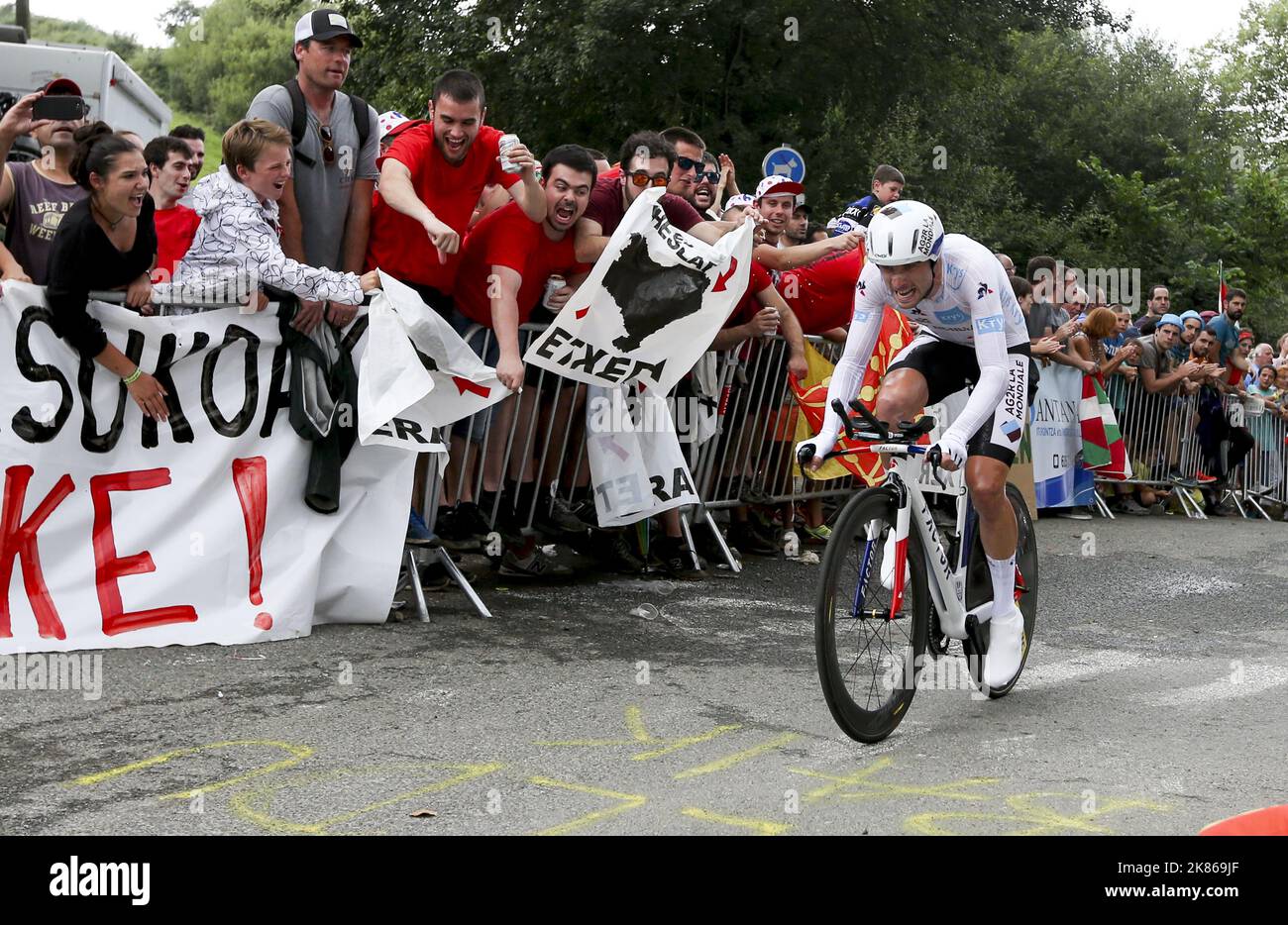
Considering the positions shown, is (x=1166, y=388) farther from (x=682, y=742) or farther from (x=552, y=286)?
(x=682, y=742)

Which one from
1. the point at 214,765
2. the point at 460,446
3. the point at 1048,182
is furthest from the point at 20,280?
the point at 1048,182

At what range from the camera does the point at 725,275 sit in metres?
8.69

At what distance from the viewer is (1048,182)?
4803 centimetres

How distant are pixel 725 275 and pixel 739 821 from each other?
4.78 meters

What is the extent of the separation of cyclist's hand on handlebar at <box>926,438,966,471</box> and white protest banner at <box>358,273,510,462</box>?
8.96 feet

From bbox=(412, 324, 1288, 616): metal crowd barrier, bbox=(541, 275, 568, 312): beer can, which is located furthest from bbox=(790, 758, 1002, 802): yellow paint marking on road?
bbox=(541, 275, 568, 312): beer can

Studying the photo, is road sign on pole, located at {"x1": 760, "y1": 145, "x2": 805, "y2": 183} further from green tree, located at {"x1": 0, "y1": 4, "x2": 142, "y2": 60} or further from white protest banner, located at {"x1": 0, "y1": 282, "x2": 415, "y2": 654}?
green tree, located at {"x1": 0, "y1": 4, "x2": 142, "y2": 60}

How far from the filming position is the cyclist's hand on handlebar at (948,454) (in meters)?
5.41

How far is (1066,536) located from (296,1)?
73.4 feet

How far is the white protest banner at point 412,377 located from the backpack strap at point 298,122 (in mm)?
722

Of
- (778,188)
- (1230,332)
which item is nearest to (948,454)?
(778,188)

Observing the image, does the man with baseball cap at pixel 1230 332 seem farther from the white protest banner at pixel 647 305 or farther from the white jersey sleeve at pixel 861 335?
the white jersey sleeve at pixel 861 335

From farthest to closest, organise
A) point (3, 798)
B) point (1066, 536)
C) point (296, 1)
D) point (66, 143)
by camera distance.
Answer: point (296, 1), point (1066, 536), point (66, 143), point (3, 798)

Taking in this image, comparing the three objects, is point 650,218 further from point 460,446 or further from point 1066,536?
point 1066,536
